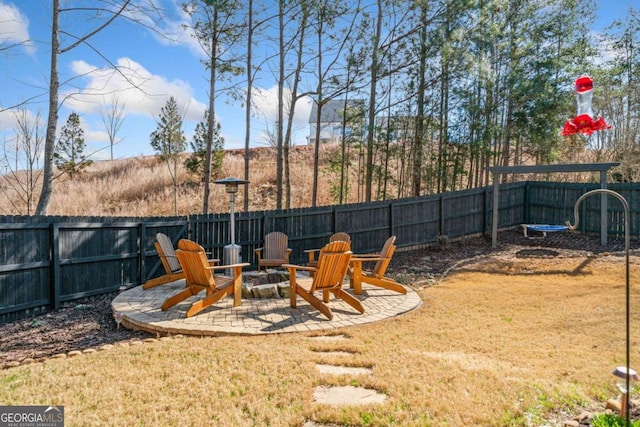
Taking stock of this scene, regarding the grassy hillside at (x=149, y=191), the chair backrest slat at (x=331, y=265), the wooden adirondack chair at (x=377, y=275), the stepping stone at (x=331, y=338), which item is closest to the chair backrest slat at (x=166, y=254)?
the chair backrest slat at (x=331, y=265)

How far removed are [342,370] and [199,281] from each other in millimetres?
2433

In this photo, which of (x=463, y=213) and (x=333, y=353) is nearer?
(x=333, y=353)

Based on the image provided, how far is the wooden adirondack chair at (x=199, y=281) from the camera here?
468 centimetres

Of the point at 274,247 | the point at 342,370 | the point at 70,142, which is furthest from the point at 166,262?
the point at 70,142

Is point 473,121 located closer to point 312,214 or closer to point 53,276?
point 312,214

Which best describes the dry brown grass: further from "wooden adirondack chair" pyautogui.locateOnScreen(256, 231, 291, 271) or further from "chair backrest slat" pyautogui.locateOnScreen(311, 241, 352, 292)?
"wooden adirondack chair" pyautogui.locateOnScreen(256, 231, 291, 271)

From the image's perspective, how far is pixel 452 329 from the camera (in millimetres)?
4402

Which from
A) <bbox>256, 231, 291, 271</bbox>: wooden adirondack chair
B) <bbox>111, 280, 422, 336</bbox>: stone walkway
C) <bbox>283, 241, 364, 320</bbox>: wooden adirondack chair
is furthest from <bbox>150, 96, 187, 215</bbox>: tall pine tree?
<bbox>283, 241, 364, 320</bbox>: wooden adirondack chair

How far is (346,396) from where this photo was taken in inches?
108

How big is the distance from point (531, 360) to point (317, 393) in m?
1.95

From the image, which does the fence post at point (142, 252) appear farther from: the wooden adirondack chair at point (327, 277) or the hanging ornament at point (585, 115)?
the hanging ornament at point (585, 115)

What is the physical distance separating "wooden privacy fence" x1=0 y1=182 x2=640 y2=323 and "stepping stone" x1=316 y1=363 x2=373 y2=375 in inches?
165

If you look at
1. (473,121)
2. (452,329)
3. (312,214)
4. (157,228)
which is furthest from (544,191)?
(157,228)

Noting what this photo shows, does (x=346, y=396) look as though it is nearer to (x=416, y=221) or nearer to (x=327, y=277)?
(x=327, y=277)
